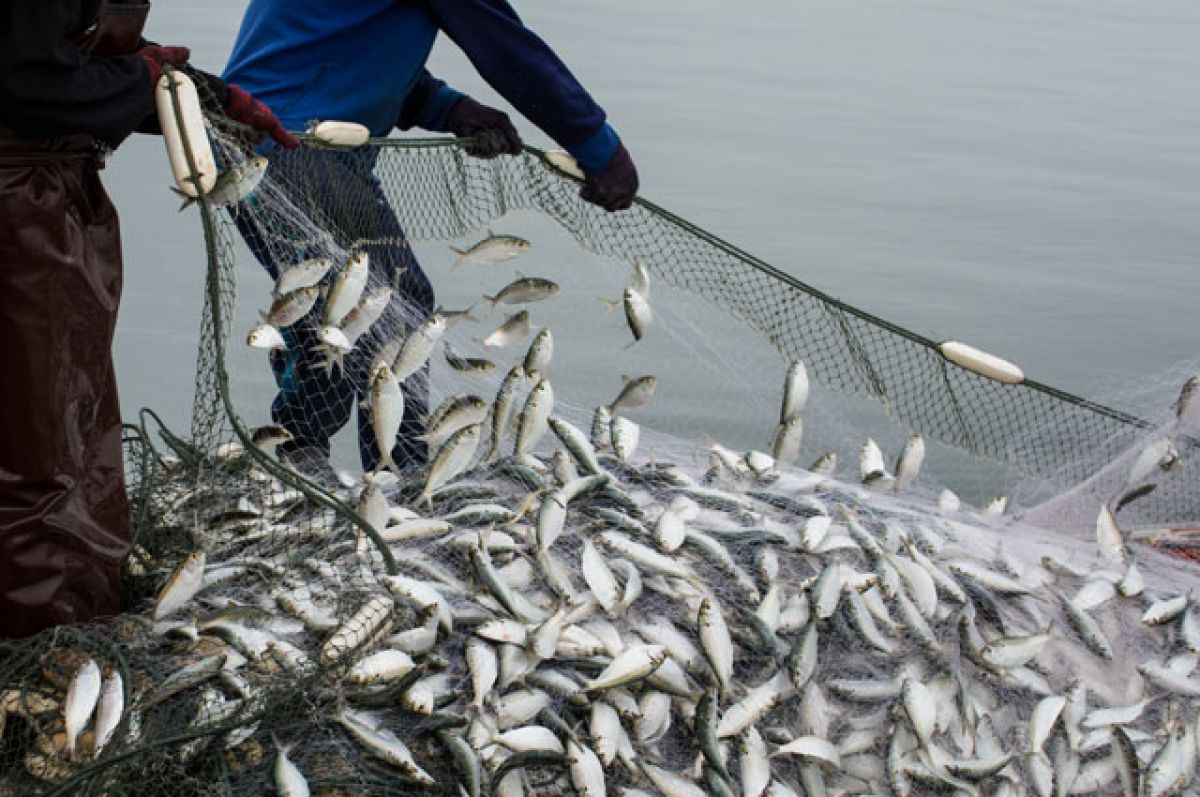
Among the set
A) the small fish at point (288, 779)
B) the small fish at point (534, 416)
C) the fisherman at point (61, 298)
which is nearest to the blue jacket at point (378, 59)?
the small fish at point (534, 416)

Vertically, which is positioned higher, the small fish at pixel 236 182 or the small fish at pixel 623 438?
the small fish at pixel 236 182

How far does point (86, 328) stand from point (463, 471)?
4.00 feet

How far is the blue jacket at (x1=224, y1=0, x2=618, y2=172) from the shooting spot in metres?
4.56

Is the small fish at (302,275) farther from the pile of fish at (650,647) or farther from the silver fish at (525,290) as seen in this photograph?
the silver fish at (525,290)

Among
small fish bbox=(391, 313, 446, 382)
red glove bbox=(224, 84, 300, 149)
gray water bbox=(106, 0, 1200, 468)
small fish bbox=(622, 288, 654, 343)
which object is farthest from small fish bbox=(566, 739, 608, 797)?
gray water bbox=(106, 0, 1200, 468)

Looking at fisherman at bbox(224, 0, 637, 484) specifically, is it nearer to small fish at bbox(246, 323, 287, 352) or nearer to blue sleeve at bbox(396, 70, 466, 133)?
blue sleeve at bbox(396, 70, 466, 133)

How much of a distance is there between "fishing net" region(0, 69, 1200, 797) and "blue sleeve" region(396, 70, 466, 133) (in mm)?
559

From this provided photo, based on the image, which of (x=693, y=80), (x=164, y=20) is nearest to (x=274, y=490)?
(x=693, y=80)

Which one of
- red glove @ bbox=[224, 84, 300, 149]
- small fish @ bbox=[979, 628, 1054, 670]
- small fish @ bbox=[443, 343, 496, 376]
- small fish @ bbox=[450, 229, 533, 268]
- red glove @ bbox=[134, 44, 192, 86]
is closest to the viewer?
red glove @ bbox=[134, 44, 192, 86]

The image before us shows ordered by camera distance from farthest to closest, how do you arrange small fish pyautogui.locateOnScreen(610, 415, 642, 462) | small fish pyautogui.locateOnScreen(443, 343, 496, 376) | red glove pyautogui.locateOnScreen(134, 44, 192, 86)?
small fish pyautogui.locateOnScreen(443, 343, 496, 376)
small fish pyautogui.locateOnScreen(610, 415, 642, 462)
red glove pyautogui.locateOnScreen(134, 44, 192, 86)

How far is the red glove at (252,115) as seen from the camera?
3.54 metres

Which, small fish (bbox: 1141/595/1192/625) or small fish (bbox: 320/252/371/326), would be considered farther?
small fish (bbox: 1141/595/1192/625)

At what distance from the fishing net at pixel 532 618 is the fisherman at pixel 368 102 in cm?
3

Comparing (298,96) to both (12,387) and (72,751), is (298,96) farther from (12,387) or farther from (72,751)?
(72,751)
